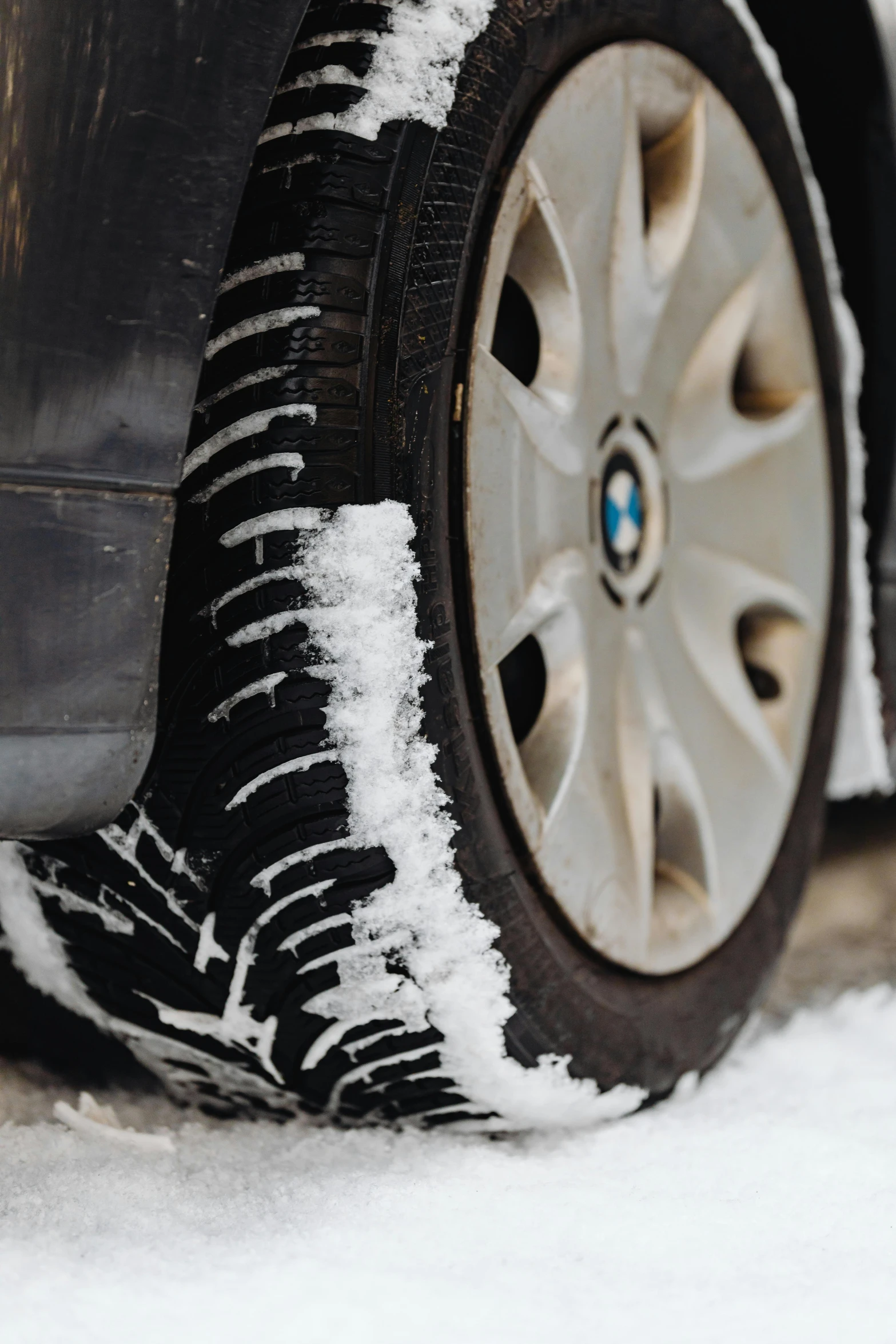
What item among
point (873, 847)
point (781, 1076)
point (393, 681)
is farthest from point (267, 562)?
point (873, 847)

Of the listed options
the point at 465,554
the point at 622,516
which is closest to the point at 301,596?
the point at 465,554

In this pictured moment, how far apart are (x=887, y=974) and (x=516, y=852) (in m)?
0.83

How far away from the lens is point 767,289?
4.44 ft

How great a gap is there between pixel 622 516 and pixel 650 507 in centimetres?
6

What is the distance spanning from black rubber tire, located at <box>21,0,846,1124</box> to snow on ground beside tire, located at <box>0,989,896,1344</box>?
0.08 meters

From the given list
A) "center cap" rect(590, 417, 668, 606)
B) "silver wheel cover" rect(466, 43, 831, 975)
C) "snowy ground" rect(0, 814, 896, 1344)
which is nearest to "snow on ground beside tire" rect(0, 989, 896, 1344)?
"snowy ground" rect(0, 814, 896, 1344)

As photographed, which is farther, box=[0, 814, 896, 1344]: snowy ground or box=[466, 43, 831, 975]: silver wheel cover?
box=[466, 43, 831, 975]: silver wheel cover

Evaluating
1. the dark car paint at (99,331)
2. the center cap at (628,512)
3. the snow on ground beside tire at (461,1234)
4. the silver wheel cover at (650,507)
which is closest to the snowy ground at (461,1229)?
the snow on ground beside tire at (461,1234)

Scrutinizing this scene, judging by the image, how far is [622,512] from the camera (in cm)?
115

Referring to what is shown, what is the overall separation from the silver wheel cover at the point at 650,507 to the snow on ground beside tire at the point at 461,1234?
18 centimetres

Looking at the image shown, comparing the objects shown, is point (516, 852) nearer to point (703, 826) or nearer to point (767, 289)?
point (703, 826)

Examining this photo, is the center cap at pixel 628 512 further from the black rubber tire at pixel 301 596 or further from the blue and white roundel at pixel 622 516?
the black rubber tire at pixel 301 596

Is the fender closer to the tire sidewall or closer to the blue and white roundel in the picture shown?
the tire sidewall

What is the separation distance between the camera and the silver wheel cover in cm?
99
